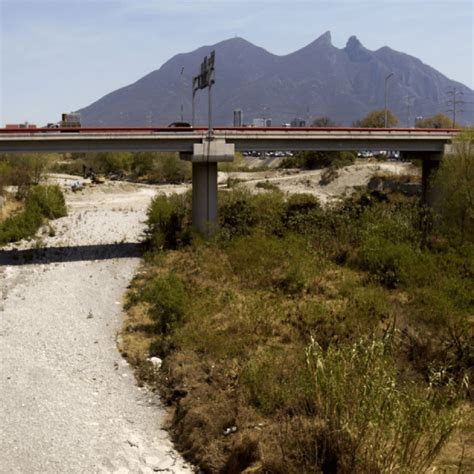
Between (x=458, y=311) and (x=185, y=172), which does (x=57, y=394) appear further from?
(x=185, y=172)

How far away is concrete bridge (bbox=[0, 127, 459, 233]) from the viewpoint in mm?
31969

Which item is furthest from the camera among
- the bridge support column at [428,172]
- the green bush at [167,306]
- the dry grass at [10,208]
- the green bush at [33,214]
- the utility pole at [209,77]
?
the dry grass at [10,208]

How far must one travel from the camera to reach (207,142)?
3403 cm

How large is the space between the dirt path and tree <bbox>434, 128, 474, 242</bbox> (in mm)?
15819

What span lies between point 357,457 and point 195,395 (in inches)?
241

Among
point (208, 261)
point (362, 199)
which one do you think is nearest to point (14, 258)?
point (208, 261)

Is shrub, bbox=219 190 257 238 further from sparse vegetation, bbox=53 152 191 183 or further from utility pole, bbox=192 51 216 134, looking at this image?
sparse vegetation, bbox=53 152 191 183

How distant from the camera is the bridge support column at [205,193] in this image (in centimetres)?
3494

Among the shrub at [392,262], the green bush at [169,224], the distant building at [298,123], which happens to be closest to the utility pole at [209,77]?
the green bush at [169,224]

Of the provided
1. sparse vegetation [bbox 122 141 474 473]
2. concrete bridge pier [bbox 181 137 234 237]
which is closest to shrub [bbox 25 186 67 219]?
sparse vegetation [bbox 122 141 474 473]

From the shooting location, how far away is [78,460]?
1325cm

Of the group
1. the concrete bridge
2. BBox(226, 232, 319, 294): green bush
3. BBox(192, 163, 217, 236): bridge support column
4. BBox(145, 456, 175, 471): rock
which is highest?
the concrete bridge

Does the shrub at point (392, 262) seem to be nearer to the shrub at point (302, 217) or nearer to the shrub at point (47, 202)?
the shrub at point (302, 217)

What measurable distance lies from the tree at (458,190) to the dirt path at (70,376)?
15.8 metres
